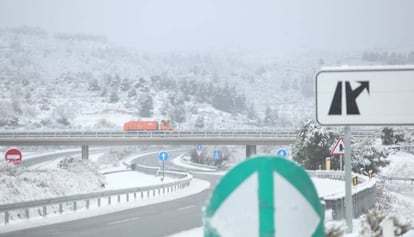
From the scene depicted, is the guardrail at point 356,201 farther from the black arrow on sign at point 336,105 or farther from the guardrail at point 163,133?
the guardrail at point 163,133

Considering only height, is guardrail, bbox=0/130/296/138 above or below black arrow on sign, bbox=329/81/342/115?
below

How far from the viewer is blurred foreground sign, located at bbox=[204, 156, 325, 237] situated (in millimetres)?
4609

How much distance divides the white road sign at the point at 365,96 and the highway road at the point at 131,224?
9.36 meters

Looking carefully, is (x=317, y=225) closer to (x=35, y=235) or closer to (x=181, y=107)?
(x=35, y=235)

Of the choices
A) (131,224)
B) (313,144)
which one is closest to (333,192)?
(131,224)

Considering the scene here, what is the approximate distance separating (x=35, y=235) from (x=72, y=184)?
930 inches

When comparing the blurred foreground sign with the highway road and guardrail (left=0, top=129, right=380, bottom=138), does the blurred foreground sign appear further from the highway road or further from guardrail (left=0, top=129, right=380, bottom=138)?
guardrail (left=0, top=129, right=380, bottom=138)

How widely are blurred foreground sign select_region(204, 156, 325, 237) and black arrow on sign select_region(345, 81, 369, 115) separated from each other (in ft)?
13.2

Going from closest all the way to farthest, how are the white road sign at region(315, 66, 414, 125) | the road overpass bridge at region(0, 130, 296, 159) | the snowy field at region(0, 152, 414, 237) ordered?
the white road sign at region(315, 66, 414, 125)
the snowy field at region(0, 152, 414, 237)
the road overpass bridge at region(0, 130, 296, 159)

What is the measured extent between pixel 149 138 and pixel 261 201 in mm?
65638

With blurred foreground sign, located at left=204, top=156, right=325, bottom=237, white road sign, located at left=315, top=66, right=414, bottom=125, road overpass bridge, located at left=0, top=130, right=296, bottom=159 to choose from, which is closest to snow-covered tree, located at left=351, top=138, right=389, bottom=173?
road overpass bridge, located at left=0, top=130, right=296, bottom=159

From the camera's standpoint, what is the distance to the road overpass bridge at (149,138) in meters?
69.2

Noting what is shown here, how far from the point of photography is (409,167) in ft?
166

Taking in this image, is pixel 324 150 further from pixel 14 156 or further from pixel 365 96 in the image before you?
pixel 365 96
